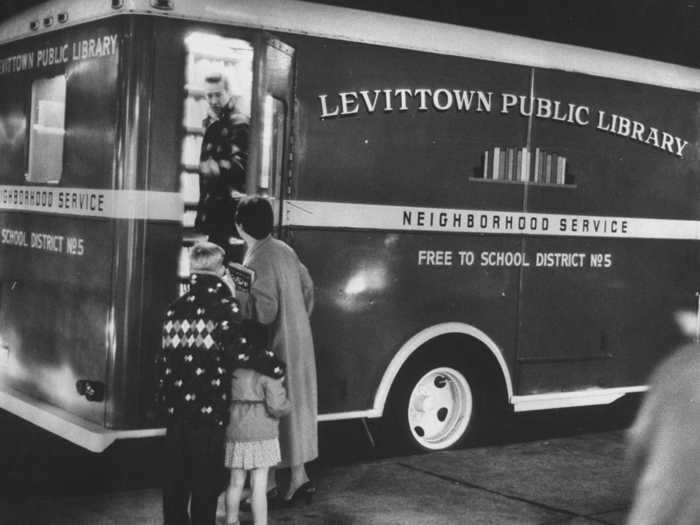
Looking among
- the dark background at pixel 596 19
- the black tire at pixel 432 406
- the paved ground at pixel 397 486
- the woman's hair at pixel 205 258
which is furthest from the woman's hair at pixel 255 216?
the dark background at pixel 596 19

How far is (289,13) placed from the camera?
22.1 feet

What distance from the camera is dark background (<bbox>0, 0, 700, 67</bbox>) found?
9188 millimetres

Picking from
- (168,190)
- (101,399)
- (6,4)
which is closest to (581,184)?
(168,190)

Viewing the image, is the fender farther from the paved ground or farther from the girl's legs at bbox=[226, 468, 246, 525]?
the girl's legs at bbox=[226, 468, 246, 525]

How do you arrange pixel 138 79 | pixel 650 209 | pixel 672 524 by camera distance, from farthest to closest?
1. pixel 650 209
2. pixel 138 79
3. pixel 672 524

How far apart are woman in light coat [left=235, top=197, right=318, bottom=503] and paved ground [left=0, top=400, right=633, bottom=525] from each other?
1.21ft

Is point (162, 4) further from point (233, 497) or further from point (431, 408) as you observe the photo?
point (431, 408)

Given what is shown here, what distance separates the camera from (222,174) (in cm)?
744

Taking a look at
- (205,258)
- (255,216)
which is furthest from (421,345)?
(205,258)

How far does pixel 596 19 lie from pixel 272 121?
6.03 meters

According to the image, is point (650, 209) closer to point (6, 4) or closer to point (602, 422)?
Answer: point (602, 422)

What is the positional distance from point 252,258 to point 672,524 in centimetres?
407

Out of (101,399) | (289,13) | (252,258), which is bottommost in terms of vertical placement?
(101,399)

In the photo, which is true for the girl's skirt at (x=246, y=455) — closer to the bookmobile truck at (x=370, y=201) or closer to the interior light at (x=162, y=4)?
the bookmobile truck at (x=370, y=201)
